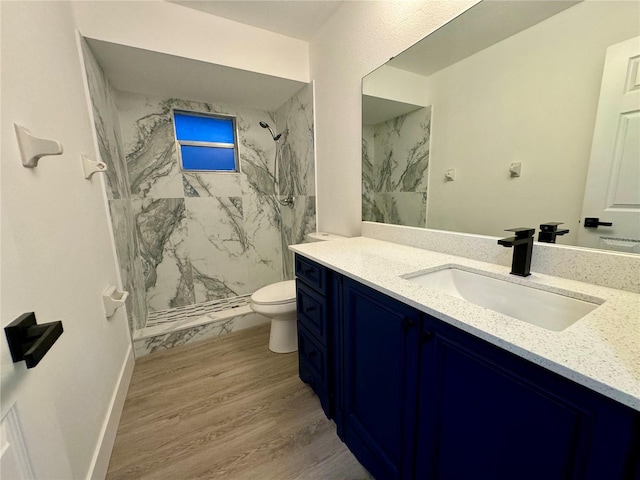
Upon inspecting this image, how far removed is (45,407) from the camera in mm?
710

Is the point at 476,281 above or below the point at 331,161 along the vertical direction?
below

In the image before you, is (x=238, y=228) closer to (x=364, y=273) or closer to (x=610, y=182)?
(x=364, y=273)

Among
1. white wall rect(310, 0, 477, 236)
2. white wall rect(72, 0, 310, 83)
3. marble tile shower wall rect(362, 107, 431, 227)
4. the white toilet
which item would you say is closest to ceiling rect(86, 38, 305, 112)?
white wall rect(72, 0, 310, 83)

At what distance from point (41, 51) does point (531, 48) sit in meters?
1.90

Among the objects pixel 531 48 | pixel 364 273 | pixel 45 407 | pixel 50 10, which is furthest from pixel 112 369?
pixel 531 48

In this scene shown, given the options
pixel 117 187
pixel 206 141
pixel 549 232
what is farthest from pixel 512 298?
pixel 206 141

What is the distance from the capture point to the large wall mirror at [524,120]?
788 mm

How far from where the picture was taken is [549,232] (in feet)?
3.10

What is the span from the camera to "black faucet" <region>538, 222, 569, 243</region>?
0.93 metres

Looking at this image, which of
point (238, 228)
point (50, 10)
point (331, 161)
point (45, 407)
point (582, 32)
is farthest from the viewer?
point (238, 228)

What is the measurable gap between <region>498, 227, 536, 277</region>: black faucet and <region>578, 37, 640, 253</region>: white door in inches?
7.0

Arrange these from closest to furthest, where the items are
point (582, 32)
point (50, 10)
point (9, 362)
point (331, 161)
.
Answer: point (9, 362), point (582, 32), point (50, 10), point (331, 161)

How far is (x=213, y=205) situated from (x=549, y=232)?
262 centimetres

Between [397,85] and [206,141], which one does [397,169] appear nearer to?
[397,85]
